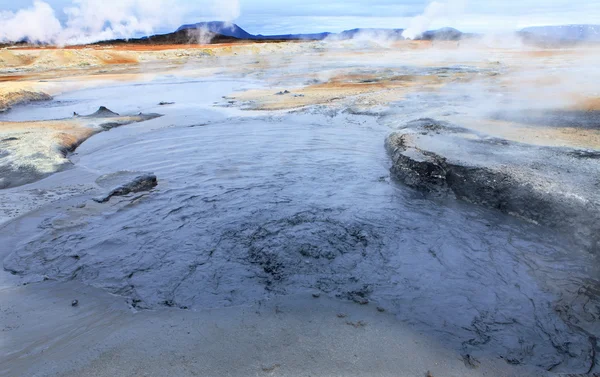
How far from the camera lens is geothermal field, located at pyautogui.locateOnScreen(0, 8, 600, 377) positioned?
314 cm

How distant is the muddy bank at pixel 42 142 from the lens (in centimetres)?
698

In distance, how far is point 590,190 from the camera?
15.6ft

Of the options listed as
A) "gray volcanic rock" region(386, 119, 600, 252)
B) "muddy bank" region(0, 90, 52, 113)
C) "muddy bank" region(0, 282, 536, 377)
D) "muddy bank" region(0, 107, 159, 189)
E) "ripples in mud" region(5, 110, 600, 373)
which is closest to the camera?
"muddy bank" region(0, 282, 536, 377)

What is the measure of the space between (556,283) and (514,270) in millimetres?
371

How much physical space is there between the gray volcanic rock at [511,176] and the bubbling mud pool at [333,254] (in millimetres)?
236

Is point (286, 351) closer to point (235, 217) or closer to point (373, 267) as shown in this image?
point (373, 267)

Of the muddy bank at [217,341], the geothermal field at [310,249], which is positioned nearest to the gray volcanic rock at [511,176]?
the geothermal field at [310,249]

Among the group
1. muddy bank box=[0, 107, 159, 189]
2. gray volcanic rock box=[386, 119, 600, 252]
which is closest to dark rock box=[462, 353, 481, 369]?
gray volcanic rock box=[386, 119, 600, 252]

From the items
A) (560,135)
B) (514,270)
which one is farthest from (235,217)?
(560,135)

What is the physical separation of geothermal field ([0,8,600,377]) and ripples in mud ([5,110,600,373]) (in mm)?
22

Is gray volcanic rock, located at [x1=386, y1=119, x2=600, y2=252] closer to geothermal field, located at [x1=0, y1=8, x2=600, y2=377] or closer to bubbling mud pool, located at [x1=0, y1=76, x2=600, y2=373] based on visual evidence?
geothermal field, located at [x1=0, y1=8, x2=600, y2=377]

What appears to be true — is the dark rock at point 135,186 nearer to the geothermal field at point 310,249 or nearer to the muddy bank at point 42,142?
the geothermal field at point 310,249

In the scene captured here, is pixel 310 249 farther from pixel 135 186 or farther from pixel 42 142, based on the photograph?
pixel 42 142

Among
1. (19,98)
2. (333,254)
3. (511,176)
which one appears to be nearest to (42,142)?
(333,254)
